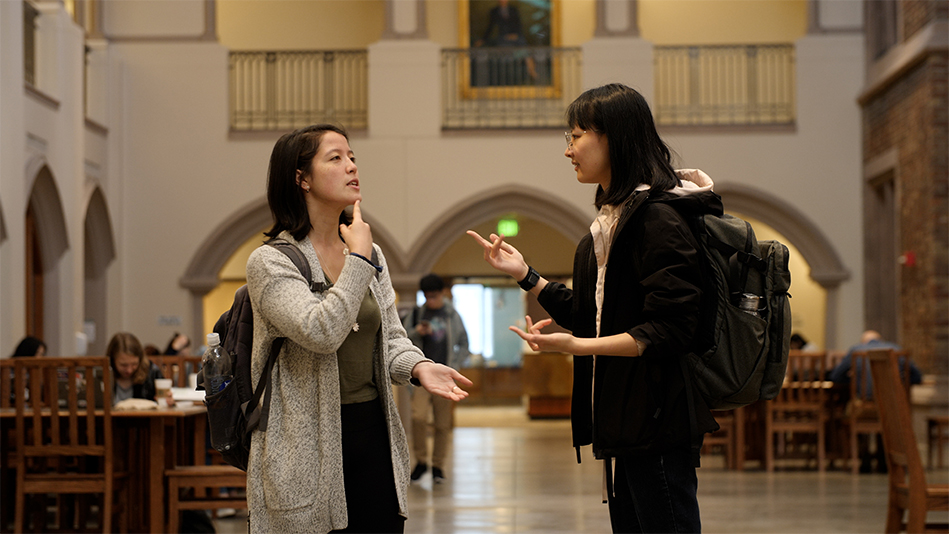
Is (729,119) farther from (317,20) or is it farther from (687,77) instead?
(317,20)

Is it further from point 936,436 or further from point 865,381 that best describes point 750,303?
point 936,436

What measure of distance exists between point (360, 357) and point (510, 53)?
1041 cm

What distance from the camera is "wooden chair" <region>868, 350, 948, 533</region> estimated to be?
13.0 ft

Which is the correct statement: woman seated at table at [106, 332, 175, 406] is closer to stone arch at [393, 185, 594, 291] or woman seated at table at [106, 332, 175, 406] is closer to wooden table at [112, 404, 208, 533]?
wooden table at [112, 404, 208, 533]

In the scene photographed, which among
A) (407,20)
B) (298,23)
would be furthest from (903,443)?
(298,23)

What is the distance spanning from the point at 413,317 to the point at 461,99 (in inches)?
210

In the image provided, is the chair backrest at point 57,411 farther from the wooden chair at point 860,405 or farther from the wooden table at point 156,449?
Answer: the wooden chair at point 860,405

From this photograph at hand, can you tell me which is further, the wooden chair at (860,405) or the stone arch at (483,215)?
the stone arch at (483,215)

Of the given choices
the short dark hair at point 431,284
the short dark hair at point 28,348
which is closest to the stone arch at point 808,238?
the short dark hair at point 431,284

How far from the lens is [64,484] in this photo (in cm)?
466

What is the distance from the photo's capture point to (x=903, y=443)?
4043mm

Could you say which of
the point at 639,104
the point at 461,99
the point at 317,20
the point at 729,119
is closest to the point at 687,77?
the point at 729,119

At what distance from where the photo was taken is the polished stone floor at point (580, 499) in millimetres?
5324

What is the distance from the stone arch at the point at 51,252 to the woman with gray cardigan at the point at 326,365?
26.7 feet
